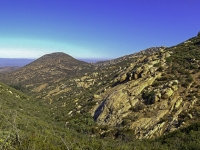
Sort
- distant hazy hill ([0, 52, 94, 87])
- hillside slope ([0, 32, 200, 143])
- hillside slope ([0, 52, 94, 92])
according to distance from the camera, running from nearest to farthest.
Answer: hillside slope ([0, 32, 200, 143]) → hillside slope ([0, 52, 94, 92]) → distant hazy hill ([0, 52, 94, 87])

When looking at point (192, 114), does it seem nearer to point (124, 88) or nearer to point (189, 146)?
point (189, 146)

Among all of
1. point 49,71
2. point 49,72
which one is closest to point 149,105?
point 49,72

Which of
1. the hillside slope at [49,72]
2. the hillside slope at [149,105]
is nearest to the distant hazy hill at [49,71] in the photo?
the hillside slope at [49,72]

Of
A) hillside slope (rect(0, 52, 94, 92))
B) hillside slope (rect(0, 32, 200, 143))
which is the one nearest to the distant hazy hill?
hillside slope (rect(0, 52, 94, 92))

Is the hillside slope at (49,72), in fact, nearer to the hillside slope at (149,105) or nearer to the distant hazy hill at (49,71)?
the distant hazy hill at (49,71)

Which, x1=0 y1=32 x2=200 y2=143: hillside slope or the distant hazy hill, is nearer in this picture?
x1=0 y1=32 x2=200 y2=143: hillside slope

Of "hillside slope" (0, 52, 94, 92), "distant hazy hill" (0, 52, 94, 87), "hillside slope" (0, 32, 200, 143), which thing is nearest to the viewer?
"hillside slope" (0, 32, 200, 143)

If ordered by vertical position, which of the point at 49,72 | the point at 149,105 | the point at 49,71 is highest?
the point at 149,105

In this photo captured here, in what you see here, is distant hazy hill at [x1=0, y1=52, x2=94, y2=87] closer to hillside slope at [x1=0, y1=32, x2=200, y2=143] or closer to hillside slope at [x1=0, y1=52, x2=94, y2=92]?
hillside slope at [x1=0, y1=52, x2=94, y2=92]

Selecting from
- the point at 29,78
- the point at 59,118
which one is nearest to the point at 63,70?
the point at 29,78

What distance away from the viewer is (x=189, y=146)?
44.9 feet

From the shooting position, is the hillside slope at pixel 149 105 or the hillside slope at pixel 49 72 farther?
the hillside slope at pixel 49 72

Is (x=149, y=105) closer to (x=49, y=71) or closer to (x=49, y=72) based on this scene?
(x=49, y=72)

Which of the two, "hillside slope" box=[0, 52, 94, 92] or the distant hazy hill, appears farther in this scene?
the distant hazy hill
